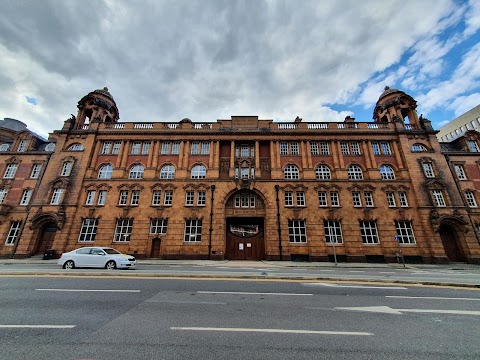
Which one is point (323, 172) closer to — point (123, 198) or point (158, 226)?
point (158, 226)

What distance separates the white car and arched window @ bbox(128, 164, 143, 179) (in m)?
14.2

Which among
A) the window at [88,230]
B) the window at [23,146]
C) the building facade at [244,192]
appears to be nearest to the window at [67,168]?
the building facade at [244,192]

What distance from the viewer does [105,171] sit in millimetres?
27969

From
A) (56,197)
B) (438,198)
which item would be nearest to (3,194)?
(56,197)

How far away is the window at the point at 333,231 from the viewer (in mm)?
24062

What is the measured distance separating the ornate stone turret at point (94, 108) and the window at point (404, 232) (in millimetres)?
42572

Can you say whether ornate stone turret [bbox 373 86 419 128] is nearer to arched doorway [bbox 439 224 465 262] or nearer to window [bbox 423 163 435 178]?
window [bbox 423 163 435 178]

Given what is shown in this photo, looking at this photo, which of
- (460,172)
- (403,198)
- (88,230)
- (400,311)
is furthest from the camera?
(460,172)

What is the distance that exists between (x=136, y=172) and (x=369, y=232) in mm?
30468

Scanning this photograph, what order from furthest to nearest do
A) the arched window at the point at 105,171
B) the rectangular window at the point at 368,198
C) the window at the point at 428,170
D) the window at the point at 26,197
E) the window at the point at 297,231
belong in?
the arched window at the point at 105,171 < the window at the point at 26,197 < the window at the point at 428,170 < the rectangular window at the point at 368,198 < the window at the point at 297,231

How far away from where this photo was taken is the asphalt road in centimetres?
377

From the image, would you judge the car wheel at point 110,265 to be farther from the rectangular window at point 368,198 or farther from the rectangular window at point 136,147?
the rectangular window at point 368,198

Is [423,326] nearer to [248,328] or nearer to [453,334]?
[453,334]

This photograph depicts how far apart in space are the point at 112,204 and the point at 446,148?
48.3 meters
